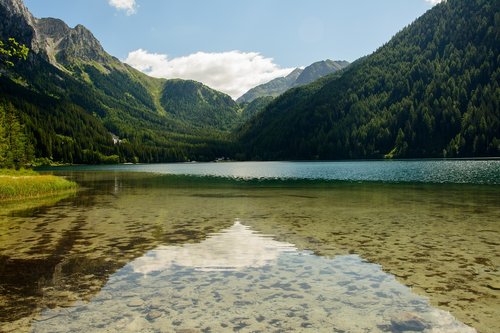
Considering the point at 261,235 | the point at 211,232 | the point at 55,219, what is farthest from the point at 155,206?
the point at 261,235

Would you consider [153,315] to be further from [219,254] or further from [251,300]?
[219,254]

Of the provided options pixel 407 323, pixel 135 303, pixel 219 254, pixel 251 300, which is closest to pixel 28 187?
pixel 219 254

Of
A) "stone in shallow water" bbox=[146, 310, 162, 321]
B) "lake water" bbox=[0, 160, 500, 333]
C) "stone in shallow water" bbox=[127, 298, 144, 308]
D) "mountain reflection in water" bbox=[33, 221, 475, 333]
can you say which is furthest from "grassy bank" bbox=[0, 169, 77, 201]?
"stone in shallow water" bbox=[146, 310, 162, 321]

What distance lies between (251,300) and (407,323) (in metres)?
5.18

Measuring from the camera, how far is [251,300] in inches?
553

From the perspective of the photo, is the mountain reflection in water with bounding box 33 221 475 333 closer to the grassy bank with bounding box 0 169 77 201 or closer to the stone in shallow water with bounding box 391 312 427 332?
the stone in shallow water with bounding box 391 312 427 332

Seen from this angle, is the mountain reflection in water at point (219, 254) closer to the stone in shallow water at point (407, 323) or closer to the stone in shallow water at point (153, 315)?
the stone in shallow water at point (153, 315)

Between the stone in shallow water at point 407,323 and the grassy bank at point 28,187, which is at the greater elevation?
the grassy bank at point 28,187

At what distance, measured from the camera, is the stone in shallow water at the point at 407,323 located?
11461 millimetres

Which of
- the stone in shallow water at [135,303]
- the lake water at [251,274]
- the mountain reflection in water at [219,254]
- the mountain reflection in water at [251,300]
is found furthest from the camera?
the mountain reflection in water at [219,254]

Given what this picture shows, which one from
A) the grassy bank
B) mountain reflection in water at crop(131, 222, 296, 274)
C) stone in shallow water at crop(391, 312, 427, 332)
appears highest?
the grassy bank

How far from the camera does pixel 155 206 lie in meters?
46.1

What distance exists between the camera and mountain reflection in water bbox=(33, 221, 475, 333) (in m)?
11.9

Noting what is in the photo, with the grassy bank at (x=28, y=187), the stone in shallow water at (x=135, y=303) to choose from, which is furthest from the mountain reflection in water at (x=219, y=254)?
the grassy bank at (x=28, y=187)
